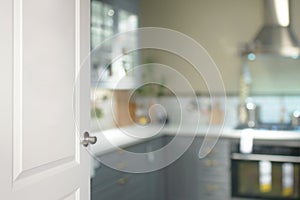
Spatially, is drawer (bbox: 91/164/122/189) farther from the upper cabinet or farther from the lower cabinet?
the upper cabinet

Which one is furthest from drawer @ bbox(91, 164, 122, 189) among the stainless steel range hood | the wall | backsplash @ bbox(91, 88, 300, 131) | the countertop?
the stainless steel range hood

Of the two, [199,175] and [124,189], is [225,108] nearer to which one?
[199,175]

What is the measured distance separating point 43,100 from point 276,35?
2.12 m

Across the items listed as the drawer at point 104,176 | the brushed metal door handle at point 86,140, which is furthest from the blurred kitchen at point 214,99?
the brushed metal door handle at point 86,140

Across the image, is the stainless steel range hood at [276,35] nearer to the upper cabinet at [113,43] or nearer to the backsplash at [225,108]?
the backsplash at [225,108]

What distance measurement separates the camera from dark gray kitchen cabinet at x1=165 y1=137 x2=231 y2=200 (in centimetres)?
248

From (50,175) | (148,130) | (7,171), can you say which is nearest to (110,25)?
(148,130)

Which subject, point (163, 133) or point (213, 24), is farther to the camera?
point (213, 24)

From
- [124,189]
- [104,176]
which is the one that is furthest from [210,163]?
[104,176]

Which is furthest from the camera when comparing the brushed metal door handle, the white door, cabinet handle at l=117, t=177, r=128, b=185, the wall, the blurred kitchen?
the wall

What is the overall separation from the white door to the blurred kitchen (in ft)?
2.56

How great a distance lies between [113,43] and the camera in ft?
7.23

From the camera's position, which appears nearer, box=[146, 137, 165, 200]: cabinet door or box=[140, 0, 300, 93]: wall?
box=[146, 137, 165, 200]: cabinet door

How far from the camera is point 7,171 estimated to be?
84 cm
